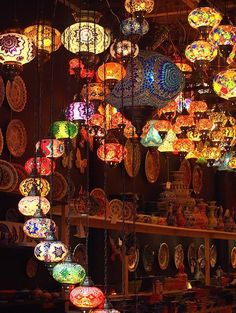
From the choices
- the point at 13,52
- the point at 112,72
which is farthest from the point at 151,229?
the point at 13,52

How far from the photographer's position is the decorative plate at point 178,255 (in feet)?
31.0

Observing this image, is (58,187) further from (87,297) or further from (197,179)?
(197,179)

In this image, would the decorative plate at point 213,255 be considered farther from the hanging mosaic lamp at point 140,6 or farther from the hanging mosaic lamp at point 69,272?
the hanging mosaic lamp at point 69,272

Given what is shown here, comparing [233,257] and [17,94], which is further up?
[17,94]

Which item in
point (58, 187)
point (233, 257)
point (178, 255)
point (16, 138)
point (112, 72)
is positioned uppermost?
point (112, 72)

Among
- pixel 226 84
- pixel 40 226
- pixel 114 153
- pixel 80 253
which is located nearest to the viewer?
pixel 40 226

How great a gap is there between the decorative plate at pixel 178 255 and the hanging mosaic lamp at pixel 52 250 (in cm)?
571

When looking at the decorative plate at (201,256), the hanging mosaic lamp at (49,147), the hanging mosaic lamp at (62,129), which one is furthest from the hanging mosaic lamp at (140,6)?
the decorative plate at (201,256)

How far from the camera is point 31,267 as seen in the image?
6.00m

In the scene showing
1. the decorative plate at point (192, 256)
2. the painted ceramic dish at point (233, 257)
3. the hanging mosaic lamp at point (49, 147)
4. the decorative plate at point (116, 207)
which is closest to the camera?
the hanging mosaic lamp at point (49, 147)

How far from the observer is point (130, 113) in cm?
413

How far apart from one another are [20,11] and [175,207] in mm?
3242

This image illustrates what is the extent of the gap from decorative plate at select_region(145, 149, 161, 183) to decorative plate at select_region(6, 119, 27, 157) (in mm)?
2887

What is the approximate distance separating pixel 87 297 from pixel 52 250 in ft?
1.14
